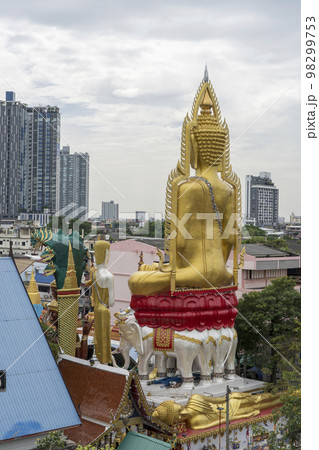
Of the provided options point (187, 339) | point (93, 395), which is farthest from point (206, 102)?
point (93, 395)

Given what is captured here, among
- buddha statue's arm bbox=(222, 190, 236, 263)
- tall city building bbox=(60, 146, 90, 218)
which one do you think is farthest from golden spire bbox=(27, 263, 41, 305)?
tall city building bbox=(60, 146, 90, 218)

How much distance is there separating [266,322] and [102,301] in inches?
→ 380

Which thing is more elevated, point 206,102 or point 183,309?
point 206,102

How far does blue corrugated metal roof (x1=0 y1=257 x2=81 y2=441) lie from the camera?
13812mm

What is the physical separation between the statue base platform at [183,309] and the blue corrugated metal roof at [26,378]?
6.72 metres

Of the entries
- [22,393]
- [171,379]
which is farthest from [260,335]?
[22,393]

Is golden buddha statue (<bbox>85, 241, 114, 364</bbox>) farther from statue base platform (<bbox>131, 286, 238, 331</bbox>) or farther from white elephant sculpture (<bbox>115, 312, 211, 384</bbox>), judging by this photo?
statue base platform (<bbox>131, 286, 238, 331</bbox>)

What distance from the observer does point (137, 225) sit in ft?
177

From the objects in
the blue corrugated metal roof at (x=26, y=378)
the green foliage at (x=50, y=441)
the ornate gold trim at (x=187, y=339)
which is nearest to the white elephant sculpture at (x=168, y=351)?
the ornate gold trim at (x=187, y=339)

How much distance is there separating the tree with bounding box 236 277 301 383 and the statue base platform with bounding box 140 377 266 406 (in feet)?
13.7

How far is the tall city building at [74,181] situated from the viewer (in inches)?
1939

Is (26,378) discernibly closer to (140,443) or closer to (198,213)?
(140,443)

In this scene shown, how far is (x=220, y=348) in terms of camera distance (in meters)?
22.1

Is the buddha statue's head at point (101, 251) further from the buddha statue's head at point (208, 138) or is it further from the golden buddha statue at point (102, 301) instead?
the buddha statue's head at point (208, 138)
